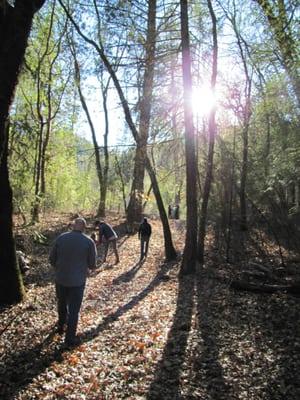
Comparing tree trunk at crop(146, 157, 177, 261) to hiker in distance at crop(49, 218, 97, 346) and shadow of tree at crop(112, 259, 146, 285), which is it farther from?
hiker in distance at crop(49, 218, 97, 346)

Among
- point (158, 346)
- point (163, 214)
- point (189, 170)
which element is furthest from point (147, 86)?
point (158, 346)

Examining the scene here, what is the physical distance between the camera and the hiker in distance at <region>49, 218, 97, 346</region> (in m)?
6.68

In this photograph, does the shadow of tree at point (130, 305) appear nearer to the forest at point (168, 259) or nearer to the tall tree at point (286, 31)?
the forest at point (168, 259)

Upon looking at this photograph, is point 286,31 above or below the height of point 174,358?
above

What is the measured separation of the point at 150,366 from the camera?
20.0ft

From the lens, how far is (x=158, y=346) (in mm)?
6867

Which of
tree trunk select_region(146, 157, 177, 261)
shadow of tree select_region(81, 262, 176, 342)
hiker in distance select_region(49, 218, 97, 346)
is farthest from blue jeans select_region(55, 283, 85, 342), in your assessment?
tree trunk select_region(146, 157, 177, 261)

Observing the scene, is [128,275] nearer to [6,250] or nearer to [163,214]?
[163,214]

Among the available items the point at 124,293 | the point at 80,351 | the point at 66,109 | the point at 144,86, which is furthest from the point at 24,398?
the point at 66,109

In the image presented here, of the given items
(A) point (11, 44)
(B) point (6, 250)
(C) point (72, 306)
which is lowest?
(C) point (72, 306)

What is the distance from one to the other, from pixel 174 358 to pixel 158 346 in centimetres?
56

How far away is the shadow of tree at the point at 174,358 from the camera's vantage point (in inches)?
210

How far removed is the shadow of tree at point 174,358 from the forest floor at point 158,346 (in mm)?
15

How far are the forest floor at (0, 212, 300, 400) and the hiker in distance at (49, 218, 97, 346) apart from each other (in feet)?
1.71
